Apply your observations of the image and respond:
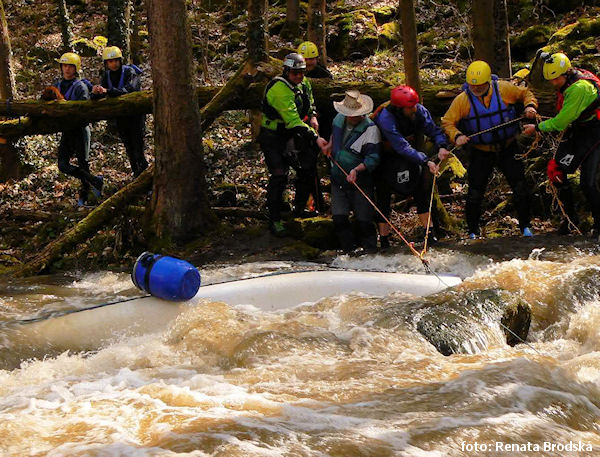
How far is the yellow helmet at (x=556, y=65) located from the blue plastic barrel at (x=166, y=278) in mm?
4744

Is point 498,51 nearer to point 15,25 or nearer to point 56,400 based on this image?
point 56,400

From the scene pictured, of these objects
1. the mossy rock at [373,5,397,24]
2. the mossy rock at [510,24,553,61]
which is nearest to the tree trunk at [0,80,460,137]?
the mossy rock at [510,24,553,61]

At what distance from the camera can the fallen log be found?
8.64m

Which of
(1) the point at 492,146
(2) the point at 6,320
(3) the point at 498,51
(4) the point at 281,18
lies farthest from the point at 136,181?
(4) the point at 281,18

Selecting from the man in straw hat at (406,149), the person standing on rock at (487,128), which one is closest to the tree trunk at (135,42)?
the man in straw hat at (406,149)

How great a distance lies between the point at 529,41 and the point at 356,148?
894 centimetres

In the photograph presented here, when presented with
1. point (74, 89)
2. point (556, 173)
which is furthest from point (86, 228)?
point (556, 173)

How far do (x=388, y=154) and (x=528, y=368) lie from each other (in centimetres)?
400

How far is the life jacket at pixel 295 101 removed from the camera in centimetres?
834

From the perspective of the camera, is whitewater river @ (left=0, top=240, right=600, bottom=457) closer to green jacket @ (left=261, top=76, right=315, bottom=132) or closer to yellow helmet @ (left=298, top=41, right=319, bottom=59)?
green jacket @ (left=261, top=76, right=315, bottom=132)

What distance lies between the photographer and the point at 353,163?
8.02 metres

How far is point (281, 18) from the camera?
20.1 meters

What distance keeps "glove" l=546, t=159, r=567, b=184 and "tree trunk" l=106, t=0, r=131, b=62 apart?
402 inches

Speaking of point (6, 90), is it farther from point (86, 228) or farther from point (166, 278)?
point (166, 278)
